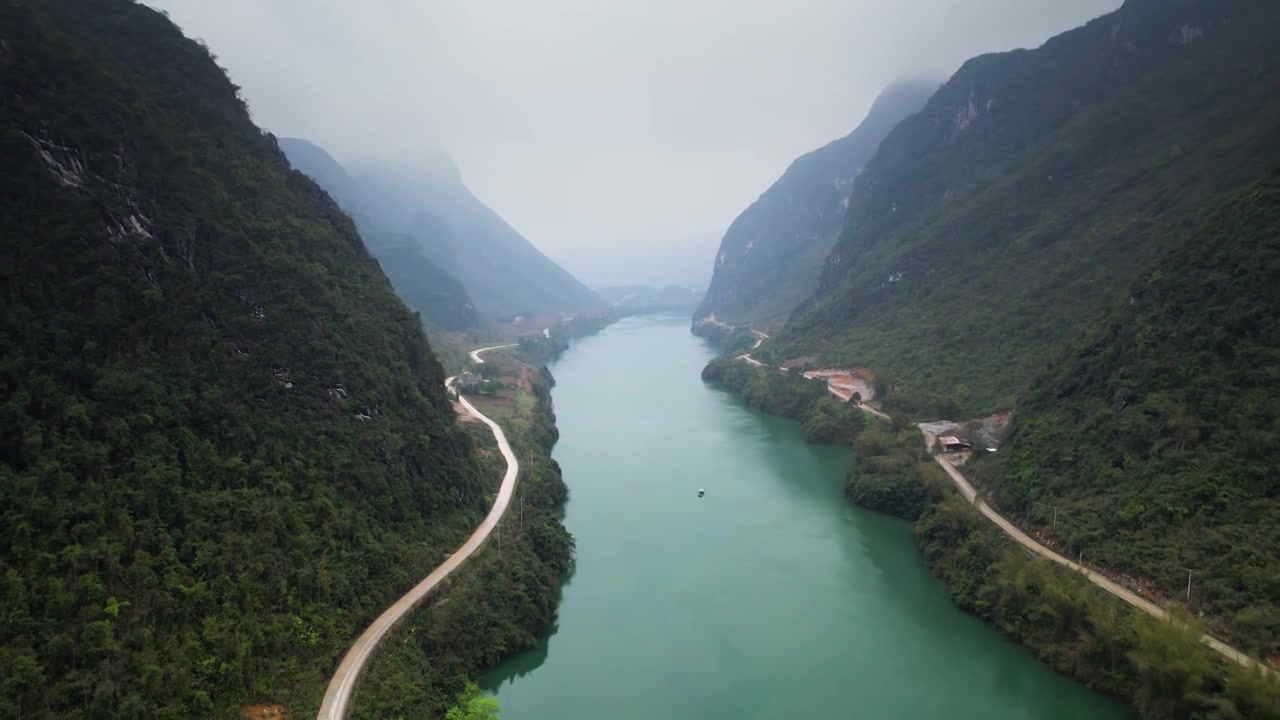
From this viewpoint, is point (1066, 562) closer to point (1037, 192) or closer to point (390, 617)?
point (390, 617)

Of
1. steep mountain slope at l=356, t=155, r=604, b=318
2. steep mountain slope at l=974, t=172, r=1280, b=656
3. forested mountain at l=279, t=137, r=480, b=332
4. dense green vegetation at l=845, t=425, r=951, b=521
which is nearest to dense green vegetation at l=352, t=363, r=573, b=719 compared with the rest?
dense green vegetation at l=845, t=425, r=951, b=521

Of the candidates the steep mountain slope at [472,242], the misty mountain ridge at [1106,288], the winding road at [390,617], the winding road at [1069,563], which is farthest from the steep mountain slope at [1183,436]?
the steep mountain slope at [472,242]

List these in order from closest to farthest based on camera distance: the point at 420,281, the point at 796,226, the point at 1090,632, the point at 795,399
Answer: the point at 1090,632
the point at 795,399
the point at 420,281
the point at 796,226

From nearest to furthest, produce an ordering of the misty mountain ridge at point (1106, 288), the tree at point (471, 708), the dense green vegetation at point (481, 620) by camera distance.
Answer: the tree at point (471, 708) < the dense green vegetation at point (481, 620) < the misty mountain ridge at point (1106, 288)

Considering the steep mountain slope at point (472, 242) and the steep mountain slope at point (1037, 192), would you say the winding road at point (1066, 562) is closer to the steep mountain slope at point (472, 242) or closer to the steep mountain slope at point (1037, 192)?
the steep mountain slope at point (1037, 192)

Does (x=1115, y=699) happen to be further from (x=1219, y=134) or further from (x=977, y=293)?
(x=1219, y=134)

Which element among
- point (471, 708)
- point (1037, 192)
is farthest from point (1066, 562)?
point (1037, 192)
